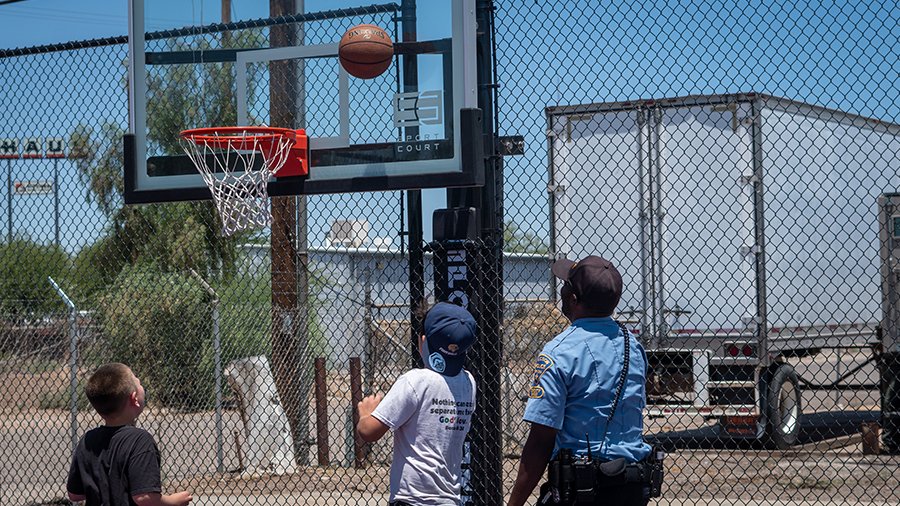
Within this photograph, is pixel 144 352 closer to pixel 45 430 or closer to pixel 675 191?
pixel 45 430

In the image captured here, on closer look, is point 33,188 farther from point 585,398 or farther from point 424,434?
point 585,398

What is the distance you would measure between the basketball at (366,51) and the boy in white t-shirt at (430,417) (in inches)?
82.7

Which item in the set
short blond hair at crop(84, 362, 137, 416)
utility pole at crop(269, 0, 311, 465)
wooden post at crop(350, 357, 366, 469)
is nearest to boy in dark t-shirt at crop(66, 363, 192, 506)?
short blond hair at crop(84, 362, 137, 416)

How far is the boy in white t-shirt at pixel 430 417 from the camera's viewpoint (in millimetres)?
3559

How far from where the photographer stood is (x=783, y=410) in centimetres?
1038

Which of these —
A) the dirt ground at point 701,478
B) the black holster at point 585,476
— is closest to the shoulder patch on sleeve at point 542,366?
the black holster at point 585,476

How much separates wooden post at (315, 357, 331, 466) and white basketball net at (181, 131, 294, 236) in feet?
12.0

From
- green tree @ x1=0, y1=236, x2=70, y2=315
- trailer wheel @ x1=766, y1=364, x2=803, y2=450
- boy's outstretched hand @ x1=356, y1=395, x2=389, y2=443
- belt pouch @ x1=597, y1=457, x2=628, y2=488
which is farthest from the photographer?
trailer wheel @ x1=766, y1=364, x2=803, y2=450

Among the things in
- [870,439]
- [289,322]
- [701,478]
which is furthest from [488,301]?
[870,439]

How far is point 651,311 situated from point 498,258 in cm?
600

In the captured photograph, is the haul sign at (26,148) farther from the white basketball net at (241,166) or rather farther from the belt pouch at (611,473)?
the belt pouch at (611,473)

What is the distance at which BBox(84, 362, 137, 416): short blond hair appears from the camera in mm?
3564

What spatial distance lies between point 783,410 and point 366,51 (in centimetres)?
784

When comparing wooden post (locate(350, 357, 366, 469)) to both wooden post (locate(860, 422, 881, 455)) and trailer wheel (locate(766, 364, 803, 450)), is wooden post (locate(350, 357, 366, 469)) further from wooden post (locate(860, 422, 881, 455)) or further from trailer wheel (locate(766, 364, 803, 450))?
wooden post (locate(860, 422, 881, 455))
